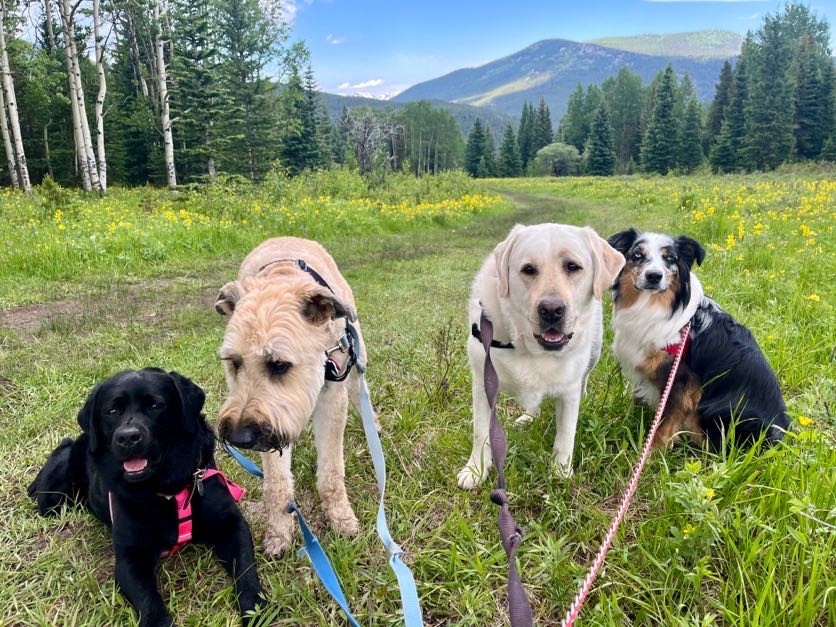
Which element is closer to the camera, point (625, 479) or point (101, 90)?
point (625, 479)

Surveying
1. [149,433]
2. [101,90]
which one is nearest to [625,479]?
[149,433]

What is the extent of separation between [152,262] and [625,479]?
334 inches

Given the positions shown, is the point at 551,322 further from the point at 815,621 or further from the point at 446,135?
the point at 446,135

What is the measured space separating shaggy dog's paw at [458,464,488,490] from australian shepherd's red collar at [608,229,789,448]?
43.8 inches

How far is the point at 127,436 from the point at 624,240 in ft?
10.5

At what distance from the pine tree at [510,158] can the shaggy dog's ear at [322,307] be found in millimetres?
78393

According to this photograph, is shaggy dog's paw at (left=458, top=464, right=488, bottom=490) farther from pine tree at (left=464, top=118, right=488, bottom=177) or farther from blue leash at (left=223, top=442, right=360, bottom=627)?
pine tree at (left=464, top=118, right=488, bottom=177)

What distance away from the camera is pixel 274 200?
14312mm

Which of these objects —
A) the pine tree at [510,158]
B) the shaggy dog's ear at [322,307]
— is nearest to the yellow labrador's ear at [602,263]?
the shaggy dog's ear at [322,307]

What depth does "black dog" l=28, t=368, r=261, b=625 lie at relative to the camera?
2100mm

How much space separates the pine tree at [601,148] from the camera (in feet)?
200

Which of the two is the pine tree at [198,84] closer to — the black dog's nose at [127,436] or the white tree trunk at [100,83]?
the white tree trunk at [100,83]

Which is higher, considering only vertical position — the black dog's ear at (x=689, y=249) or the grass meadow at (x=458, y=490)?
the black dog's ear at (x=689, y=249)

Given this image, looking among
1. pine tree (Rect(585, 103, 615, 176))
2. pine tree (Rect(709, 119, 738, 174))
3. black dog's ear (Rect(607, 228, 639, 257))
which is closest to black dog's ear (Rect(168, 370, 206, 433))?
black dog's ear (Rect(607, 228, 639, 257))
